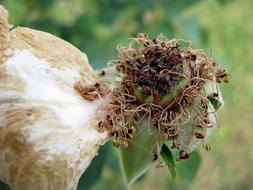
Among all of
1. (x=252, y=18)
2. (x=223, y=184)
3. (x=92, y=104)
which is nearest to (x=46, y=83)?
(x=92, y=104)

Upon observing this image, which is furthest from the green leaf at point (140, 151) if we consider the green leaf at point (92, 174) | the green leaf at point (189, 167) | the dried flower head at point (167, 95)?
the green leaf at point (189, 167)

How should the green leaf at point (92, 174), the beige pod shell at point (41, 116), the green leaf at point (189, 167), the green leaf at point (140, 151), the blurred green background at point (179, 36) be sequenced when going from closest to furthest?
the beige pod shell at point (41, 116) → the green leaf at point (140, 151) → the green leaf at point (92, 174) → the green leaf at point (189, 167) → the blurred green background at point (179, 36)

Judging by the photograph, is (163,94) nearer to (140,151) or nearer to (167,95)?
(167,95)

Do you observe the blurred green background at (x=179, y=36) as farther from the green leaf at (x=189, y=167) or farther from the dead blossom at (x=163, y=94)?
the dead blossom at (x=163, y=94)

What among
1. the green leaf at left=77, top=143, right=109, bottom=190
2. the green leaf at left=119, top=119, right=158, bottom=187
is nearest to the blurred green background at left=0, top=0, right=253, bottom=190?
the green leaf at left=77, top=143, right=109, bottom=190

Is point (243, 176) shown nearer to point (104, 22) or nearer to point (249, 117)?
point (249, 117)

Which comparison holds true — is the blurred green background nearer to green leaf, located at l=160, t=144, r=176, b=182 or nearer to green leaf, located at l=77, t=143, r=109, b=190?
green leaf, located at l=77, t=143, r=109, b=190
